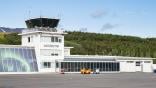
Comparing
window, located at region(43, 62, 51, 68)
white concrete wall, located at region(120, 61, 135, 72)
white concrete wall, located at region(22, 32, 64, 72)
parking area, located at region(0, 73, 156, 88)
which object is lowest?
white concrete wall, located at region(120, 61, 135, 72)

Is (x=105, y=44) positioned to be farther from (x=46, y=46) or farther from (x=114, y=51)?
(x=46, y=46)

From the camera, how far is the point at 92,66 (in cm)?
8644

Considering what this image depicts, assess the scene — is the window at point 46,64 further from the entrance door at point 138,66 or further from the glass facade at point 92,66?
the entrance door at point 138,66

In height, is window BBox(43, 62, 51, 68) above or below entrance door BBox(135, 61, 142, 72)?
above

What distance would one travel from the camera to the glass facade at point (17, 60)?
250 ft

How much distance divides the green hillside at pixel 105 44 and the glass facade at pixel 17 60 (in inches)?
2571

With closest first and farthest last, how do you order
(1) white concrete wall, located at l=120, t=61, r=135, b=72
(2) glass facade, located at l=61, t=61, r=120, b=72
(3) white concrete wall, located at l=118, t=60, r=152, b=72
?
(2) glass facade, located at l=61, t=61, r=120, b=72 → (1) white concrete wall, located at l=120, t=61, r=135, b=72 → (3) white concrete wall, located at l=118, t=60, r=152, b=72

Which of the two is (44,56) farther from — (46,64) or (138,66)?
(138,66)

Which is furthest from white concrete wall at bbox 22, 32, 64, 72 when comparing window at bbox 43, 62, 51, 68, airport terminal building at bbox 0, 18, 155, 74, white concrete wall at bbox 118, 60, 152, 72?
white concrete wall at bbox 118, 60, 152, 72

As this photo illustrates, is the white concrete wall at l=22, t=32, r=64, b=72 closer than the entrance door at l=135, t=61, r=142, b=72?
Yes

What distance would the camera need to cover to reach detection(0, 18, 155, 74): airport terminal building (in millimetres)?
77375

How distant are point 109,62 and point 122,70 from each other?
8.42m

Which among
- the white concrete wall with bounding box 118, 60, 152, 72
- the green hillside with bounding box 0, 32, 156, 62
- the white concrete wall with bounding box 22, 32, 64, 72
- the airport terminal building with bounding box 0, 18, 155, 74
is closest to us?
the airport terminal building with bounding box 0, 18, 155, 74

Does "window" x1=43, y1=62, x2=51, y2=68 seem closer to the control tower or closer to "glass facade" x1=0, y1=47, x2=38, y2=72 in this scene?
the control tower
